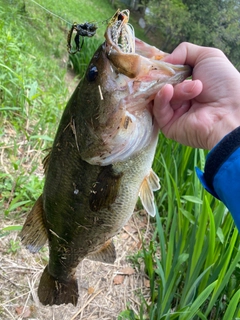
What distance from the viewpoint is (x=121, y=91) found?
1345 mm

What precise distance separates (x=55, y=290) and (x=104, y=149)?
91 cm

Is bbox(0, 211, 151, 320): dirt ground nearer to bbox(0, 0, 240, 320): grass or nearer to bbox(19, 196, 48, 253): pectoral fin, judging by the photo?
bbox(0, 0, 240, 320): grass

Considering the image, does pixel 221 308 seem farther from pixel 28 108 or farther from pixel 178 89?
pixel 28 108

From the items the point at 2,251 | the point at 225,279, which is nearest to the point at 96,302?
the point at 2,251

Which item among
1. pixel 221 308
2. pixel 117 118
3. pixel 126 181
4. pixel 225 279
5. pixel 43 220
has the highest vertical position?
pixel 117 118

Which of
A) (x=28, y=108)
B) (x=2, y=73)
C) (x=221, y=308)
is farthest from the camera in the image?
(x=28, y=108)

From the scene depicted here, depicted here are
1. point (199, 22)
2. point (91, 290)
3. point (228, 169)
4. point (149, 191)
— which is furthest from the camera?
point (199, 22)

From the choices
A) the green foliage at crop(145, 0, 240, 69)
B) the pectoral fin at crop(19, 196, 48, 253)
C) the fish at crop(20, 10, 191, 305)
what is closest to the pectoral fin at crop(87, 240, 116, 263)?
the fish at crop(20, 10, 191, 305)

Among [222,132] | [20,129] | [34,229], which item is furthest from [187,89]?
[20,129]

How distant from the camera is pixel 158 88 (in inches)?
51.6

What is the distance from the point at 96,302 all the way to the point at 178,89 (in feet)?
5.43

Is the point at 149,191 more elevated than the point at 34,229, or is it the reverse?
the point at 149,191

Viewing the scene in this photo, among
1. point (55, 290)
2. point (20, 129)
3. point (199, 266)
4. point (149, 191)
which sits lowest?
→ point (20, 129)

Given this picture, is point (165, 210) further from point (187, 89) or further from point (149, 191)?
point (187, 89)
